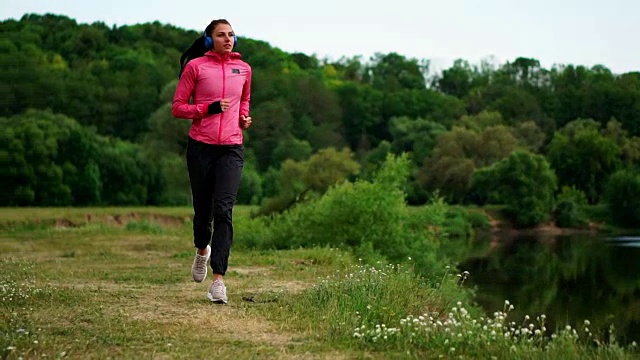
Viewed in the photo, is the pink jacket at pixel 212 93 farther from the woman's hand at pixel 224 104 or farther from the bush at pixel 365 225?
the bush at pixel 365 225

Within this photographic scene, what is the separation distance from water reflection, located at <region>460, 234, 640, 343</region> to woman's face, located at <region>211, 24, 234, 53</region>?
26.3 ft

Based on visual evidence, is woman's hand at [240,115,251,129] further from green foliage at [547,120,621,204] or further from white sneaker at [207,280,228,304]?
green foliage at [547,120,621,204]

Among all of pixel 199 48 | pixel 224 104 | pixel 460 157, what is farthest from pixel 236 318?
pixel 460 157

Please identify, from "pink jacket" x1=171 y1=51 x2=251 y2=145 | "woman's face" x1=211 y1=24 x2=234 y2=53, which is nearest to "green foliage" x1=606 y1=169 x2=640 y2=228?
"pink jacket" x1=171 y1=51 x2=251 y2=145

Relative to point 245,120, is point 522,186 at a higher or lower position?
lower

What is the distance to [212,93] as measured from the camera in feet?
29.8

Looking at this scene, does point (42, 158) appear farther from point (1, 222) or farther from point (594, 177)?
point (594, 177)

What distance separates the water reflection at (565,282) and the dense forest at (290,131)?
23.7m

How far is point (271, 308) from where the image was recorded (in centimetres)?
873

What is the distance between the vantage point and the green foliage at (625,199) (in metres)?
74.1

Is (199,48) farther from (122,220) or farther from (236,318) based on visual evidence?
(122,220)

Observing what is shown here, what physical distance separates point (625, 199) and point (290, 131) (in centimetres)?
3490

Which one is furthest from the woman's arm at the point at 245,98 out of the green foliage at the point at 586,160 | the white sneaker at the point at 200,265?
the green foliage at the point at 586,160

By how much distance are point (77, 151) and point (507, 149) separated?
45272mm
